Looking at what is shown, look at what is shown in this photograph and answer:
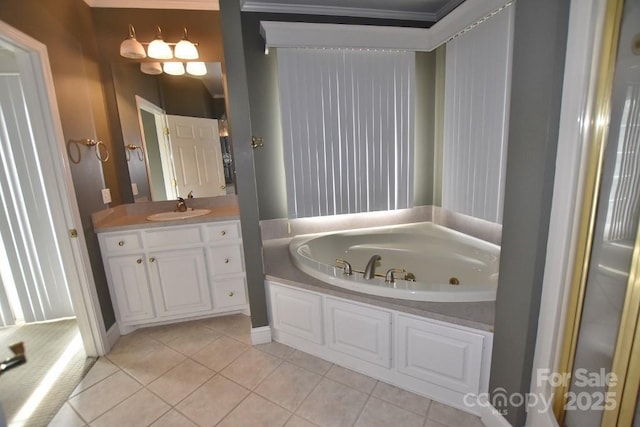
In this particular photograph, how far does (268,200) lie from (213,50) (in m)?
1.29

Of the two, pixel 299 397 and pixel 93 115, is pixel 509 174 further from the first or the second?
pixel 93 115

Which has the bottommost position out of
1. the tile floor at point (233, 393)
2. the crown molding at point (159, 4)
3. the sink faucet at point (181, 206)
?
the tile floor at point (233, 393)

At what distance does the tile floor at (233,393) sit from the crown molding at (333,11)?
251cm

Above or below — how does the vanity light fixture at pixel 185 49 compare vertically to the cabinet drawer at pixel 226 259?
above

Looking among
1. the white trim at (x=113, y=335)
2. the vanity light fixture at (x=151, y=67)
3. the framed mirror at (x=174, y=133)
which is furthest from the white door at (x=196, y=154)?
the white trim at (x=113, y=335)

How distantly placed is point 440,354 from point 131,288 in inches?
84.6

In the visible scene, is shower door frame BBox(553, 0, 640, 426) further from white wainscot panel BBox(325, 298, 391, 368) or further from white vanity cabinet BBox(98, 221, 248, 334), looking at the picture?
white vanity cabinet BBox(98, 221, 248, 334)

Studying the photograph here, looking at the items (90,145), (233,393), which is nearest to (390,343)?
(233,393)

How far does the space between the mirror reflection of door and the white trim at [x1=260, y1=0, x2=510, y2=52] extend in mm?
1109

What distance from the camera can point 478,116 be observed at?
214 cm

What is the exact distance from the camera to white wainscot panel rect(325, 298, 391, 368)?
1634 millimetres

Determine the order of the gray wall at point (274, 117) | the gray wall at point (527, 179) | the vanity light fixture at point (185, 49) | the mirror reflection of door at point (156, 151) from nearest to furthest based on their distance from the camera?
the gray wall at point (527, 179), the vanity light fixture at point (185, 49), the gray wall at point (274, 117), the mirror reflection of door at point (156, 151)

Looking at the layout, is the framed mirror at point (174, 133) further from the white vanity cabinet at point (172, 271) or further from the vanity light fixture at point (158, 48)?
the white vanity cabinet at point (172, 271)

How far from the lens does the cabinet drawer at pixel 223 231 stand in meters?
2.22
